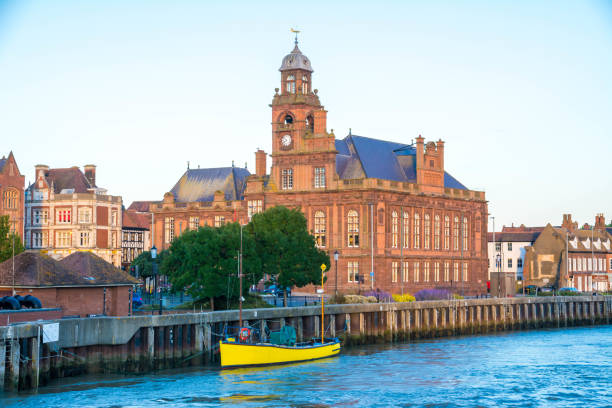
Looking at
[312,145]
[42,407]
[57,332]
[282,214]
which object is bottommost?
[42,407]

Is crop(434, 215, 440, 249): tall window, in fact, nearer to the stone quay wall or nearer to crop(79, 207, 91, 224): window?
the stone quay wall

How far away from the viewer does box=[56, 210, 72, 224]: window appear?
135m

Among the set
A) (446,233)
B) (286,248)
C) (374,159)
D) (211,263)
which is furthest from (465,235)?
(211,263)

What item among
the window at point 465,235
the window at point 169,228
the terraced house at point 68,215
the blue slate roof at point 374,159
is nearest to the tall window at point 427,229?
the blue slate roof at point 374,159

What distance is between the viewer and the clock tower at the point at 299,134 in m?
120

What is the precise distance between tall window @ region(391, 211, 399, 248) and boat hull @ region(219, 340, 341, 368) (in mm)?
49855

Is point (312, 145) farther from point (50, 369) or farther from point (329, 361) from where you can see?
point (50, 369)

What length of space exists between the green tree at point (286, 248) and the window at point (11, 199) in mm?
44823

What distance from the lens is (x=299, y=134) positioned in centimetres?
12125

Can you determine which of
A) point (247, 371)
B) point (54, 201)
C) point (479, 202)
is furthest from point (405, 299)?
point (54, 201)

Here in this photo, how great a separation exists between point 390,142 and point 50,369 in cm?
8316

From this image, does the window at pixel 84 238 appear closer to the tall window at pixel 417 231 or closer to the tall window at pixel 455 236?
the tall window at pixel 417 231

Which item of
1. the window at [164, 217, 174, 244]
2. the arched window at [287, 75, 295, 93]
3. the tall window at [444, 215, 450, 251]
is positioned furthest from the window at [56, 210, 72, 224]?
the tall window at [444, 215, 450, 251]

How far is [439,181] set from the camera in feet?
428
